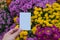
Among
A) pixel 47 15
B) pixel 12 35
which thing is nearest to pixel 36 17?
pixel 47 15

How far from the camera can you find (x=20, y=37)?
271 cm

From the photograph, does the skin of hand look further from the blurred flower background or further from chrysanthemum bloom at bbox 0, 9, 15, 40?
chrysanthemum bloom at bbox 0, 9, 15, 40

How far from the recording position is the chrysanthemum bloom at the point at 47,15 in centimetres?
274

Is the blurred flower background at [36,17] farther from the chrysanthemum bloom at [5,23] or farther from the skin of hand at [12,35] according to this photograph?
the skin of hand at [12,35]

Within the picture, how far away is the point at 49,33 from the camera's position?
2.46 meters

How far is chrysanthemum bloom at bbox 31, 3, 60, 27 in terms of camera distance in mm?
2744

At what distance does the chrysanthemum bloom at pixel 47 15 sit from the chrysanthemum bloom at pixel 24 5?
7cm

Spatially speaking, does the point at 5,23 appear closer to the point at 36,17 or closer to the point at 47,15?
the point at 36,17

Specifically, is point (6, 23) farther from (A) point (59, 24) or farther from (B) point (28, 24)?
(B) point (28, 24)

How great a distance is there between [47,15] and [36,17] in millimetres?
126

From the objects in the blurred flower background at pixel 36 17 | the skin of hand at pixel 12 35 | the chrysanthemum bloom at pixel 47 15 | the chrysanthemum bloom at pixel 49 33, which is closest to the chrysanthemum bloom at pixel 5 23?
the blurred flower background at pixel 36 17

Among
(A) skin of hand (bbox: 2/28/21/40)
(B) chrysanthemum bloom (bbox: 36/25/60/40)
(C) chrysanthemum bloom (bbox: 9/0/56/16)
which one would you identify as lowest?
(B) chrysanthemum bloom (bbox: 36/25/60/40)

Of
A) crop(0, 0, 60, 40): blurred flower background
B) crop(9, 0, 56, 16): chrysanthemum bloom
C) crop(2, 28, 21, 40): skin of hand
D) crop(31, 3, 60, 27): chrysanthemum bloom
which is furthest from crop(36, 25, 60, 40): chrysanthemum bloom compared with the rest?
crop(2, 28, 21, 40): skin of hand

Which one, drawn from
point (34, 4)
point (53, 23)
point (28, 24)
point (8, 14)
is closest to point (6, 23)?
point (8, 14)
